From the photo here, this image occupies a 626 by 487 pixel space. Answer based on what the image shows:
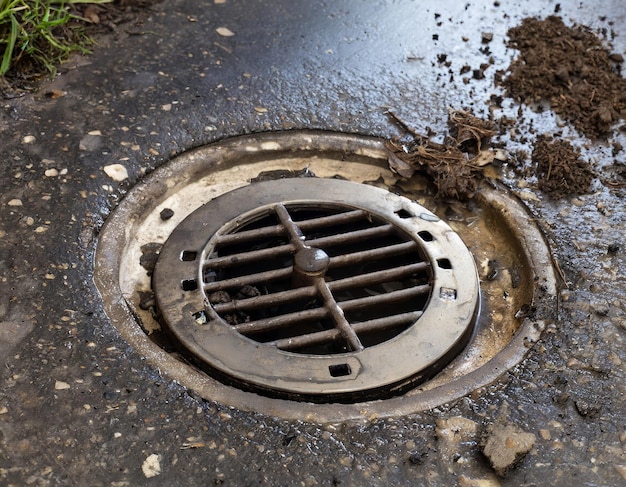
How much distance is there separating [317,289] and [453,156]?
73 cm

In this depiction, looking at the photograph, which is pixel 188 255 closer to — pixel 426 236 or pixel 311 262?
pixel 311 262

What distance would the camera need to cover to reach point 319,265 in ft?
6.62

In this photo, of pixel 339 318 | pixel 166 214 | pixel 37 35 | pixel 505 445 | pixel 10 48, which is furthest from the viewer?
pixel 37 35

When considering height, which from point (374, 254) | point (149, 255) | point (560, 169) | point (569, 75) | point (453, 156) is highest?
point (569, 75)

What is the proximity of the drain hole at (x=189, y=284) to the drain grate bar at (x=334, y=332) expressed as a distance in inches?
12.2

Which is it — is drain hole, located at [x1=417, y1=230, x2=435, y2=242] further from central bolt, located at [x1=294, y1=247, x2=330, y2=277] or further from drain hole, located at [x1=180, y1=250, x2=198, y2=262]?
drain hole, located at [x1=180, y1=250, x2=198, y2=262]

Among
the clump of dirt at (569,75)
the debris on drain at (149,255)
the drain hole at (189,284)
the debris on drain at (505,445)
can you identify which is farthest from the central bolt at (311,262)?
the clump of dirt at (569,75)

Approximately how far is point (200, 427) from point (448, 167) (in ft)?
4.03

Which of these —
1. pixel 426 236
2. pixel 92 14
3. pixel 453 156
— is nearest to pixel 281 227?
pixel 426 236

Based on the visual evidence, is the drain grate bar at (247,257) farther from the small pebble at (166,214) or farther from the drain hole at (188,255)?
the small pebble at (166,214)

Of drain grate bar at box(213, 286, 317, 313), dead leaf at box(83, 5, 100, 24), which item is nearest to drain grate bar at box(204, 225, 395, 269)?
drain grate bar at box(213, 286, 317, 313)

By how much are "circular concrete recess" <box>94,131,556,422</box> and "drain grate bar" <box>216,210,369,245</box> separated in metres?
0.03

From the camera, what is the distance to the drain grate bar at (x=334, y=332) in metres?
1.85

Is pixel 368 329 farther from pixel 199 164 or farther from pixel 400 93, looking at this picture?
pixel 400 93
